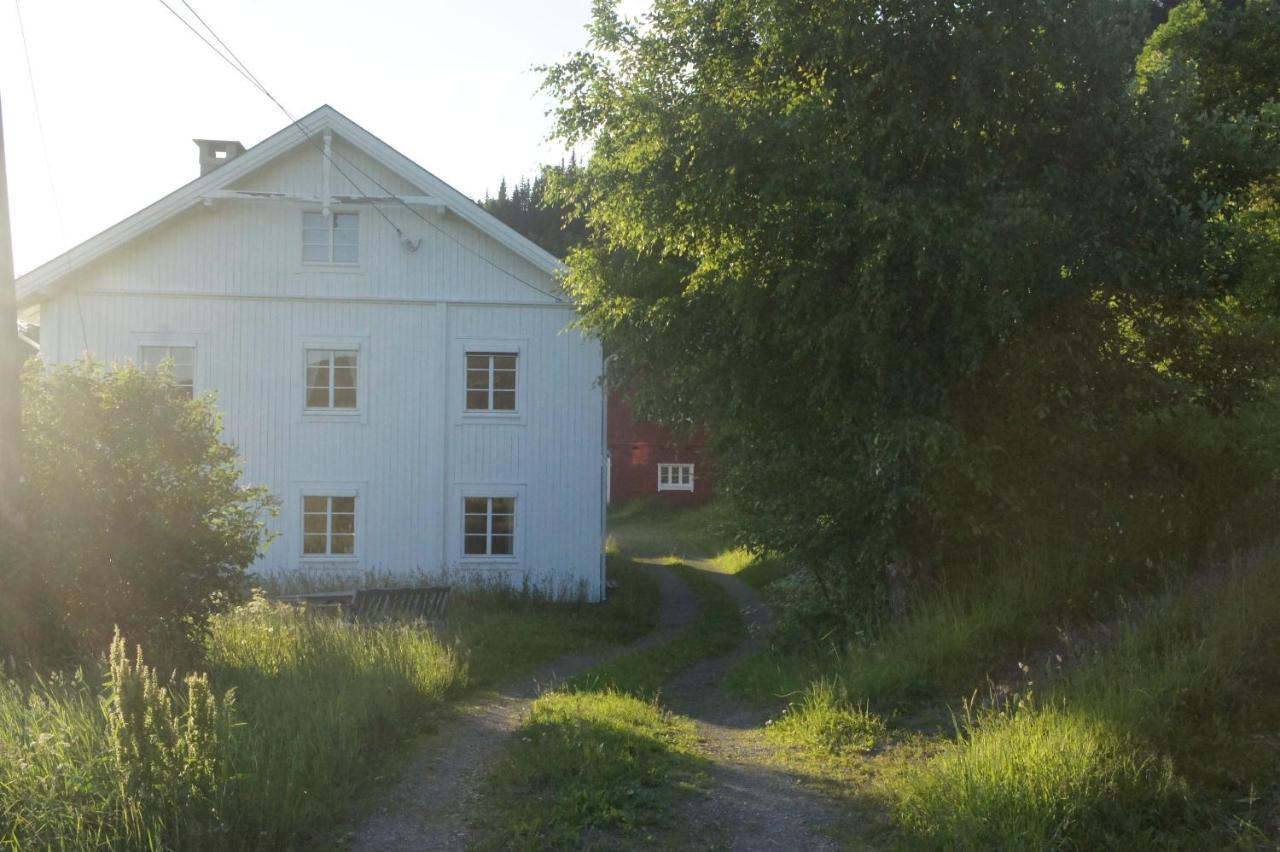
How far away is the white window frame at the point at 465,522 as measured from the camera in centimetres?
2214

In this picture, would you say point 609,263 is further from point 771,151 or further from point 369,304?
point 369,304

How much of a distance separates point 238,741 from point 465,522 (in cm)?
1552

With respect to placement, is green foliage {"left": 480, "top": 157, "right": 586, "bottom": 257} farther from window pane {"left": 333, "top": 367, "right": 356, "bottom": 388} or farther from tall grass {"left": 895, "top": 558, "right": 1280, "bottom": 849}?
tall grass {"left": 895, "top": 558, "right": 1280, "bottom": 849}

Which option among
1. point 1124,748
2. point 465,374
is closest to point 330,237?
point 465,374

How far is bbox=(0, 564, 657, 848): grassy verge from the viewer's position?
18.8 feet

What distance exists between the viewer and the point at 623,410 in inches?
1831

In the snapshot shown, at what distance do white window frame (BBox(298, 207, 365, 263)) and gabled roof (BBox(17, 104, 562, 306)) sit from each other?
126 cm

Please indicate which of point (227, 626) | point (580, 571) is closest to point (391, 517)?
point (580, 571)

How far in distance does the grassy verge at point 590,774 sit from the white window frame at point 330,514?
1142cm

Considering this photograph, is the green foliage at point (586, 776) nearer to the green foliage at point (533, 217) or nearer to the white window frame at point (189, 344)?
the white window frame at point (189, 344)

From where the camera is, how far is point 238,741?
6.84m

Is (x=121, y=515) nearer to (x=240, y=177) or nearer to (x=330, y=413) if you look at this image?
(x=330, y=413)

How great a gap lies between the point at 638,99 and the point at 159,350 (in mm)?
14515

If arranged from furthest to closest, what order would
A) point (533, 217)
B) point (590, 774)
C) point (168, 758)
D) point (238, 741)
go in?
point (533, 217) → point (590, 774) → point (238, 741) → point (168, 758)
